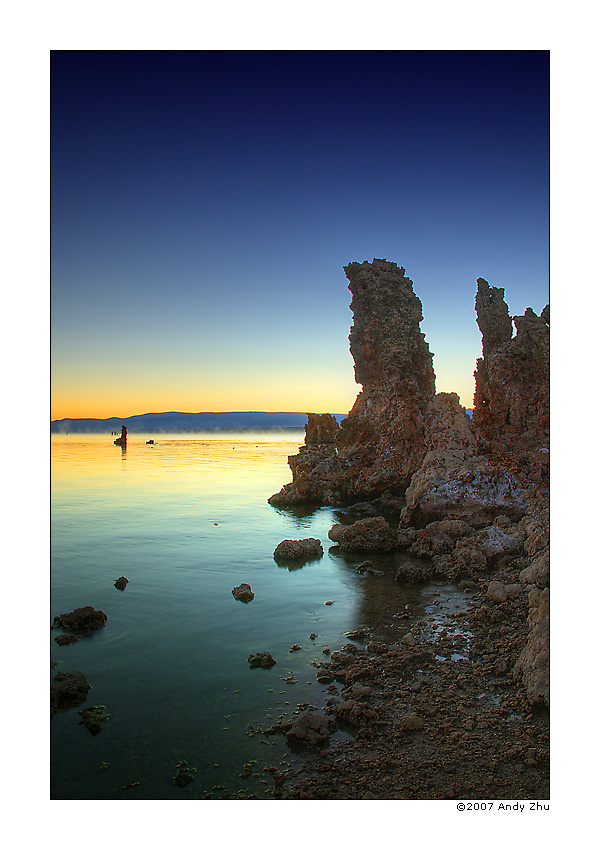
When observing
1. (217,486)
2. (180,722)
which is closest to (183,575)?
(180,722)

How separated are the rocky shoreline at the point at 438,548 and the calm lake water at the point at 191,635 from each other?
1.48 ft

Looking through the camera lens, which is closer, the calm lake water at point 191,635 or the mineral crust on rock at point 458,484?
the calm lake water at point 191,635

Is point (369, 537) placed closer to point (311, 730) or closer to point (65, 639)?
point (65, 639)

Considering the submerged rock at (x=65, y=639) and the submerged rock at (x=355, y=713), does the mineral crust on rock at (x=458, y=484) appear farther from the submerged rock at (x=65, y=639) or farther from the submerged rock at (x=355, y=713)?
the submerged rock at (x=65, y=639)

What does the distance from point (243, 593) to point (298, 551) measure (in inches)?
111

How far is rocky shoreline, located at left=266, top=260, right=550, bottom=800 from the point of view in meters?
4.36

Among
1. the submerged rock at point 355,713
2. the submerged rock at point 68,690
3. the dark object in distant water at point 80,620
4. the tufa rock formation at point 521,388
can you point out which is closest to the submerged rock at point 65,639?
the dark object in distant water at point 80,620

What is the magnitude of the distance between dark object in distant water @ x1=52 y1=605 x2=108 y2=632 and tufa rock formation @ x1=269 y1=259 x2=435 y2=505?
12.3m

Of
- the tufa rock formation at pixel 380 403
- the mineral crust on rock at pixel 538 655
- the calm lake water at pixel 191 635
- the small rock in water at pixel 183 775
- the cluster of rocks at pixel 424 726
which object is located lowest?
the calm lake water at pixel 191 635

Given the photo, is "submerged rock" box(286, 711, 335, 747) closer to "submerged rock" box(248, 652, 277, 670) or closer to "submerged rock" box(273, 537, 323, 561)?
"submerged rock" box(248, 652, 277, 670)

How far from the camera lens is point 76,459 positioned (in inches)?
1217

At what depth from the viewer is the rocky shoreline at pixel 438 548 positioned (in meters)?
4.36
